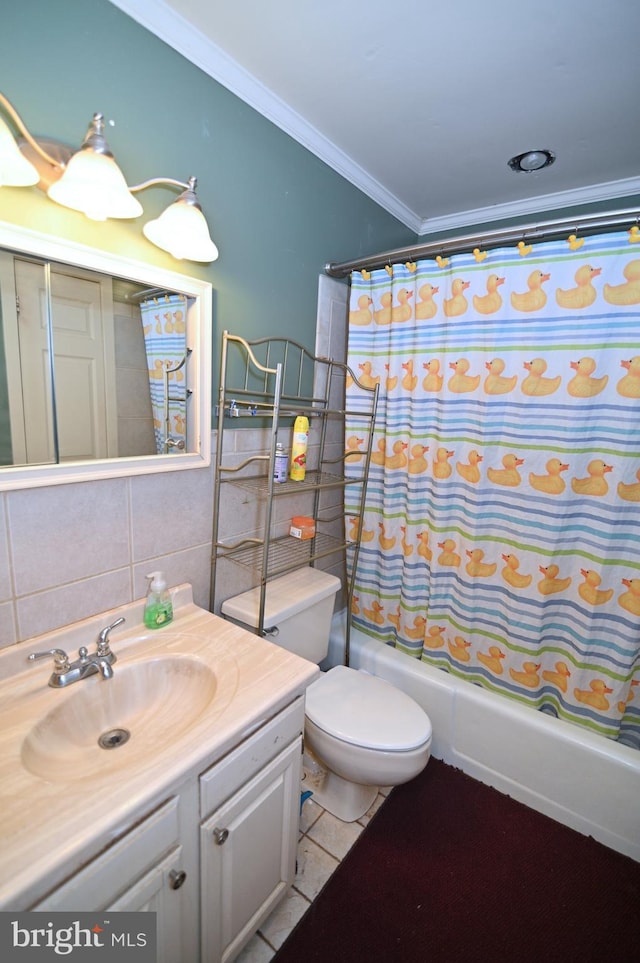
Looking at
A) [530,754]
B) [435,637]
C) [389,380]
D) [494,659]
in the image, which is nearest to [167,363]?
[389,380]

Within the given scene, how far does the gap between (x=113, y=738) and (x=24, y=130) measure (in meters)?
1.26

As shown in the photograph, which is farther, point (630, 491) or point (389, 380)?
point (389, 380)

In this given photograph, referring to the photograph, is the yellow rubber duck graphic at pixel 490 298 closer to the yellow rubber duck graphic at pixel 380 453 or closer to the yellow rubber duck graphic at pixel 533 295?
the yellow rubber duck graphic at pixel 533 295

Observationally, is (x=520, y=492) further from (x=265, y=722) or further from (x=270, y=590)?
(x=265, y=722)

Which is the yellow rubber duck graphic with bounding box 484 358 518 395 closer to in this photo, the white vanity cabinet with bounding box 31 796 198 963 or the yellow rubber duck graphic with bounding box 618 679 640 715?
the yellow rubber duck graphic with bounding box 618 679 640 715

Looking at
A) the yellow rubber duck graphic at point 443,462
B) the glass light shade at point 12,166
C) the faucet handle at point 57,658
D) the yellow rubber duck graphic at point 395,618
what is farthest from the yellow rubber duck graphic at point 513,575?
the glass light shade at point 12,166

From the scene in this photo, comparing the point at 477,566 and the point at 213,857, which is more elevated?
the point at 477,566

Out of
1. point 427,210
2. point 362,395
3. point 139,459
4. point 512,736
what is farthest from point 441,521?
point 427,210

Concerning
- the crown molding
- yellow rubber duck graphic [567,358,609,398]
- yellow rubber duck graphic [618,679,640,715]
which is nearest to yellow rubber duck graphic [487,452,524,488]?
yellow rubber duck graphic [567,358,609,398]

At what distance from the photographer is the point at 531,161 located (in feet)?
5.04

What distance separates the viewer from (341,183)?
161 cm

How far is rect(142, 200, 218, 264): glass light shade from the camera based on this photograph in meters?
0.99

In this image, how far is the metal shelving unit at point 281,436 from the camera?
4.28 ft

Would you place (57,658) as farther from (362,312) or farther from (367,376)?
(362,312)
